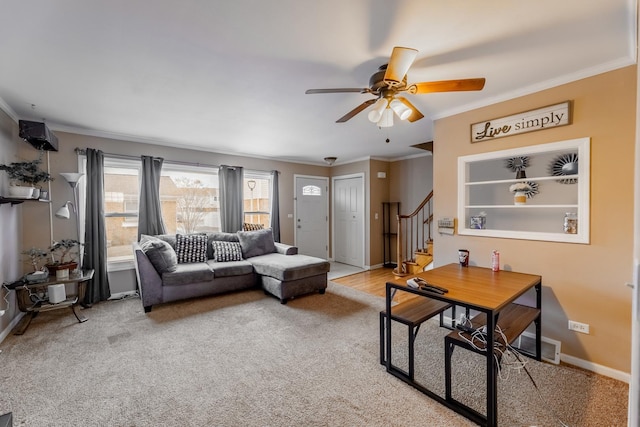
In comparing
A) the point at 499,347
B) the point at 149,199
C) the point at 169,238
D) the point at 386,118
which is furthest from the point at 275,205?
the point at 499,347

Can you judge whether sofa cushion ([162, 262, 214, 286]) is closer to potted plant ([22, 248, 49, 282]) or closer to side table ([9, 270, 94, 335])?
side table ([9, 270, 94, 335])

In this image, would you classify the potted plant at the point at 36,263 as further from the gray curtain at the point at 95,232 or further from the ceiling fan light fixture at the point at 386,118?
the ceiling fan light fixture at the point at 386,118

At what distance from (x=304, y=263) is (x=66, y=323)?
9.18 ft

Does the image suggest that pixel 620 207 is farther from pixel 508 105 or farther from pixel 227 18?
pixel 227 18

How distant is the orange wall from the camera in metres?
2.04

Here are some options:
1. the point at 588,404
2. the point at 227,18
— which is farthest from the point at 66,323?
the point at 588,404

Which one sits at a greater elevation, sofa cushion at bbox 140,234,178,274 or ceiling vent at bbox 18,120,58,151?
ceiling vent at bbox 18,120,58,151

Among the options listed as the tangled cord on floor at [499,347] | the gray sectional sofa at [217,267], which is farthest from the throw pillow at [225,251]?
the tangled cord on floor at [499,347]

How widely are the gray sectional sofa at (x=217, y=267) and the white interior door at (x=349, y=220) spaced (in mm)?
1850

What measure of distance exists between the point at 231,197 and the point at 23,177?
2.61 meters

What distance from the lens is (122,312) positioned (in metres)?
3.43

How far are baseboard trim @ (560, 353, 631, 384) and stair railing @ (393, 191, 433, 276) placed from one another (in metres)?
2.46

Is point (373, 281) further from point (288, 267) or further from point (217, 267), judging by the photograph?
point (217, 267)

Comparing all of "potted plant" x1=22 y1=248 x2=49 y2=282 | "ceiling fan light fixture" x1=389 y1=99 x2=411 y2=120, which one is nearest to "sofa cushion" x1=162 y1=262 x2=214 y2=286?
"potted plant" x1=22 y1=248 x2=49 y2=282
